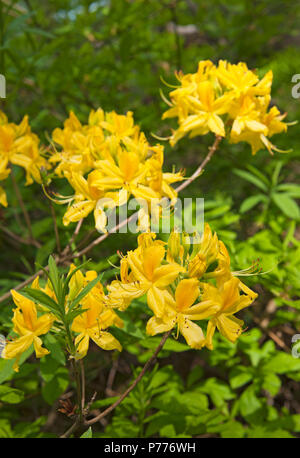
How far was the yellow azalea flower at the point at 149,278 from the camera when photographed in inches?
48.4

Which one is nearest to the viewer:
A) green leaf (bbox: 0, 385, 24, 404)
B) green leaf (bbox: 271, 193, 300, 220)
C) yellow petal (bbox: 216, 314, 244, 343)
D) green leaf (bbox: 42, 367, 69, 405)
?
yellow petal (bbox: 216, 314, 244, 343)

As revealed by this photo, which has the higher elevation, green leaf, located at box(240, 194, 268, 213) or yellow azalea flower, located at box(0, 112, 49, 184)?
yellow azalea flower, located at box(0, 112, 49, 184)

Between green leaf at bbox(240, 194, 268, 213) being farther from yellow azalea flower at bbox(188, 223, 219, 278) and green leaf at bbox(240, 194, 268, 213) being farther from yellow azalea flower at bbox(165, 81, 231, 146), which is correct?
yellow azalea flower at bbox(188, 223, 219, 278)

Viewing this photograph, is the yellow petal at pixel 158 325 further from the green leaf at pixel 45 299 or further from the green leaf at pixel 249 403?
the green leaf at pixel 249 403

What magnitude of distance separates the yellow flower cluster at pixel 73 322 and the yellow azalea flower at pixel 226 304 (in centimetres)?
35

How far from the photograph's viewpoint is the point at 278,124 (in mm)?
1971

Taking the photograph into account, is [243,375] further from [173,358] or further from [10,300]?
[10,300]

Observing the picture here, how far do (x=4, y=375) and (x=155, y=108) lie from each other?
2283mm

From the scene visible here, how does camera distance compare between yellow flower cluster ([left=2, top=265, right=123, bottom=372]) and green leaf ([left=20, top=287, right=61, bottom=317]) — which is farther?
yellow flower cluster ([left=2, top=265, right=123, bottom=372])

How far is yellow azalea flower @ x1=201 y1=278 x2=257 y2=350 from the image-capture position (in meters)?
1.23

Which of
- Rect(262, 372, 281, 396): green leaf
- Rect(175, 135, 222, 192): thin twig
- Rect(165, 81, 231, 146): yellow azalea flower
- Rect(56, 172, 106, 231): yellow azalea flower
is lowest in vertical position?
Rect(262, 372, 281, 396): green leaf

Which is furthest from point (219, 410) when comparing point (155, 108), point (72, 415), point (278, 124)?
point (155, 108)

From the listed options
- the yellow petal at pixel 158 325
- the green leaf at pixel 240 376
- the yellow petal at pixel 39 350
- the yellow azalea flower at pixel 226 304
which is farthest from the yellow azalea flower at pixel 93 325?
the green leaf at pixel 240 376

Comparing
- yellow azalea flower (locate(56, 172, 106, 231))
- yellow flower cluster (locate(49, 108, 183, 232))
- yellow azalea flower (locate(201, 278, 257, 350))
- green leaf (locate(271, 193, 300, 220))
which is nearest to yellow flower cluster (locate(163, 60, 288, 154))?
yellow flower cluster (locate(49, 108, 183, 232))
